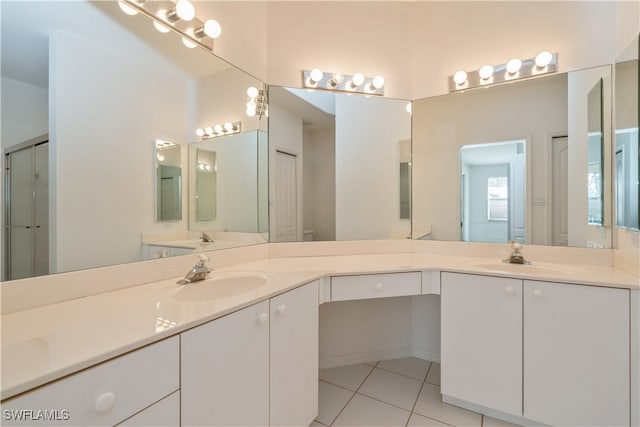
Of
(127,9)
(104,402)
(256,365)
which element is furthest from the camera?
(127,9)

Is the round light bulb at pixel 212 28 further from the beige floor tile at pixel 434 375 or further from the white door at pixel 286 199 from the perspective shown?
the beige floor tile at pixel 434 375

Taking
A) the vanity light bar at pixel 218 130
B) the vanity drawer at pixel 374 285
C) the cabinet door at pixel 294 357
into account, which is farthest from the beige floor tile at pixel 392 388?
the vanity light bar at pixel 218 130

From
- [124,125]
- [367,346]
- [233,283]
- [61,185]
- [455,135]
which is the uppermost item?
[455,135]

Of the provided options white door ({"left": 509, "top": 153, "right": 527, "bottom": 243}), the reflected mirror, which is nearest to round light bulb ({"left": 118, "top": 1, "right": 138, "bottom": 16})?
the reflected mirror

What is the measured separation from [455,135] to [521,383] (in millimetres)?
1564

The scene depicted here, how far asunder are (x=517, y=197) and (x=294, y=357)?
1.72 meters

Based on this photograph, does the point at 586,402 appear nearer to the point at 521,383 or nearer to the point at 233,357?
the point at 521,383

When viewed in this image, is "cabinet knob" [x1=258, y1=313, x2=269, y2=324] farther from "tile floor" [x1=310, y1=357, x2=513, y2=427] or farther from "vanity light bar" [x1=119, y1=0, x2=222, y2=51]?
"vanity light bar" [x1=119, y1=0, x2=222, y2=51]

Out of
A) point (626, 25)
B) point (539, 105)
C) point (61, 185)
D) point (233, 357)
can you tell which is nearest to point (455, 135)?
point (539, 105)

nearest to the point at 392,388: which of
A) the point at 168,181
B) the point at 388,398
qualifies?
the point at 388,398

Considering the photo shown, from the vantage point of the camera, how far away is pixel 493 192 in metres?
1.89

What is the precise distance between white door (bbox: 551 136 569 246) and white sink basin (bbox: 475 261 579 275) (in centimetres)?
22

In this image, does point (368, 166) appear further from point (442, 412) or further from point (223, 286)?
point (442, 412)

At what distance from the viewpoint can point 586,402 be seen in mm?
1272
